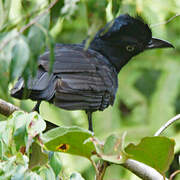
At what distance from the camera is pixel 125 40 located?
4.71 metres

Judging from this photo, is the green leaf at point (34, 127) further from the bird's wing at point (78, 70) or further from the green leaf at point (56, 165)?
the bird's wing at point (78, 70)

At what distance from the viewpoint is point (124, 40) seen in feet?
15.5

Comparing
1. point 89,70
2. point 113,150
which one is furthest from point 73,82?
point 113,150

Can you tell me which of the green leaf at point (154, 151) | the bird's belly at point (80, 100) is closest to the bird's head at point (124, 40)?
the bird's belly at point (80, 100)

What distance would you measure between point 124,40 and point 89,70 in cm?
96

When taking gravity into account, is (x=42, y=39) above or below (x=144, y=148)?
above

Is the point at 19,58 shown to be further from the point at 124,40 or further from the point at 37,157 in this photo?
the point at 124,40

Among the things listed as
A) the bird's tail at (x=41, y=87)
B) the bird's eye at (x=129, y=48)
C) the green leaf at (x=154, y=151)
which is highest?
the green leaf at (x=154, y=151)

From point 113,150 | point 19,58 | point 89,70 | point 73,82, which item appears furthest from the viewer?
point 89,70

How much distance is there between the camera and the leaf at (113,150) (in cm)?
212

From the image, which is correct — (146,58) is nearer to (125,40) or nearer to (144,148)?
(125,40)

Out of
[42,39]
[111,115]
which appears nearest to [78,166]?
[111,115]

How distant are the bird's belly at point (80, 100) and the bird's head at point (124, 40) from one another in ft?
2.54

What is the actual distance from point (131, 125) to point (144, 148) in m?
5.02
